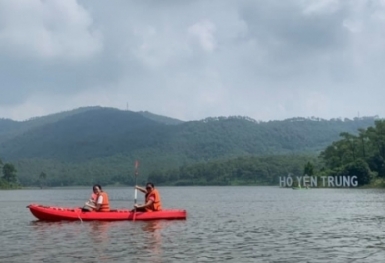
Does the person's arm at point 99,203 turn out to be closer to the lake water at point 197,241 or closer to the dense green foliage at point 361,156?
the lake water at point 197,241

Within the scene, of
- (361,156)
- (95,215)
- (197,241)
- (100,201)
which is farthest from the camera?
(361,156)

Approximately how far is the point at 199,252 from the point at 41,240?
31.4 feet

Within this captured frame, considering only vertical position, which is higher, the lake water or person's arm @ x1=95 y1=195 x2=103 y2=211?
person's arm @ x1=95 y1=195 x2=103 y2=211

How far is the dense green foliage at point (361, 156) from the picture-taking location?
149125 millimetres

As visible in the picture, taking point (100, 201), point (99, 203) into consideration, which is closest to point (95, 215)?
point (99, 203)

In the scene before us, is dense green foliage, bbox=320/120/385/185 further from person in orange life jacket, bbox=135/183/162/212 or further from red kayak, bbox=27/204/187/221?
person in orange life jacket, bbox=135/183/162/212

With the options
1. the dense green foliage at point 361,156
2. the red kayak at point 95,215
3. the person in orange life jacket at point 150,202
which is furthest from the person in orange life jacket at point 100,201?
the dense green foliage at point 361,156

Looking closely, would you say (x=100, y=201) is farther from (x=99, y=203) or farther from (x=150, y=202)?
(x=150, y=202)

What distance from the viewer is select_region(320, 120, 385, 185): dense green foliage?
149125 mm

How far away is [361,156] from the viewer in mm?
160875

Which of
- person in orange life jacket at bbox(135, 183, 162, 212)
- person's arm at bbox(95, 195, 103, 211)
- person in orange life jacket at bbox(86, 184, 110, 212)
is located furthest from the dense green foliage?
person's arm at bbox(95, 195, 103, 211)

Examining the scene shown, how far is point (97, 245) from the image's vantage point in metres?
29.1

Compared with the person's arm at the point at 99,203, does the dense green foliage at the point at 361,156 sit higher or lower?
higher

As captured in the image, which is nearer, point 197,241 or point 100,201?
point 197,241
